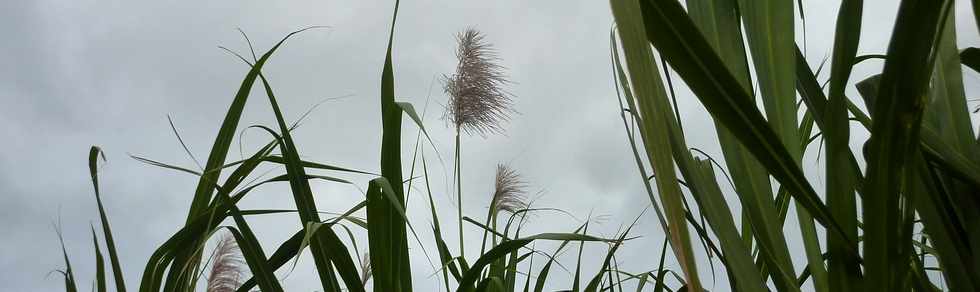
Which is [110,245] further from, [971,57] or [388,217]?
[971,57]

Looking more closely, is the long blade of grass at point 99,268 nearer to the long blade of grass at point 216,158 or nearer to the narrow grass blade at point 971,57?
the long blade of grass at point 216,158

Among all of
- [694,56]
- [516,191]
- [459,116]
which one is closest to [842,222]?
[694,56]

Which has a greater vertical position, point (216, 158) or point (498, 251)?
point (216, 158)

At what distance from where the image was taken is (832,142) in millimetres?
424

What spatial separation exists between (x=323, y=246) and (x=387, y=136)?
0.12m

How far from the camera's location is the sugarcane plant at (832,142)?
0.34 meters

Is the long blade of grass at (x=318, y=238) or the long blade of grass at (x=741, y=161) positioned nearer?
the long blade of grass at (x=741, y=161)

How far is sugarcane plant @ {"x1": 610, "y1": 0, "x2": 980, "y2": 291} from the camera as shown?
339mm

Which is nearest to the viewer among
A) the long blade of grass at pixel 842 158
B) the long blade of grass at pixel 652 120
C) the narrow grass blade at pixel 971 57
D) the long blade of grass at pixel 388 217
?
the long blade of grass at pixel 652 120

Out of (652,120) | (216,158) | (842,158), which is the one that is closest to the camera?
(652,120)

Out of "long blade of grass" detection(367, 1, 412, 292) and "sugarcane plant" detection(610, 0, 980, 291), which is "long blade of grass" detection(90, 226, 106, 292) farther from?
"sugarcane plant" detection(610, 0, 980, 291)

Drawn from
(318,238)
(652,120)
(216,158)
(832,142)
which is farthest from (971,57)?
(216,158)

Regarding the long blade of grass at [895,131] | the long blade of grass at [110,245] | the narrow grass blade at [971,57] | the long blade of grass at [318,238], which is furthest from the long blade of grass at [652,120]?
the long blade of grass at [110,245]

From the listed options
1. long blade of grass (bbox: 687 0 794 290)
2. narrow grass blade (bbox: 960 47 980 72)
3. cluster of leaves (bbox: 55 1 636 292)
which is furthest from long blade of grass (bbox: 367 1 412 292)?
narrow grass blade (bbox: 960 47 980 72)
